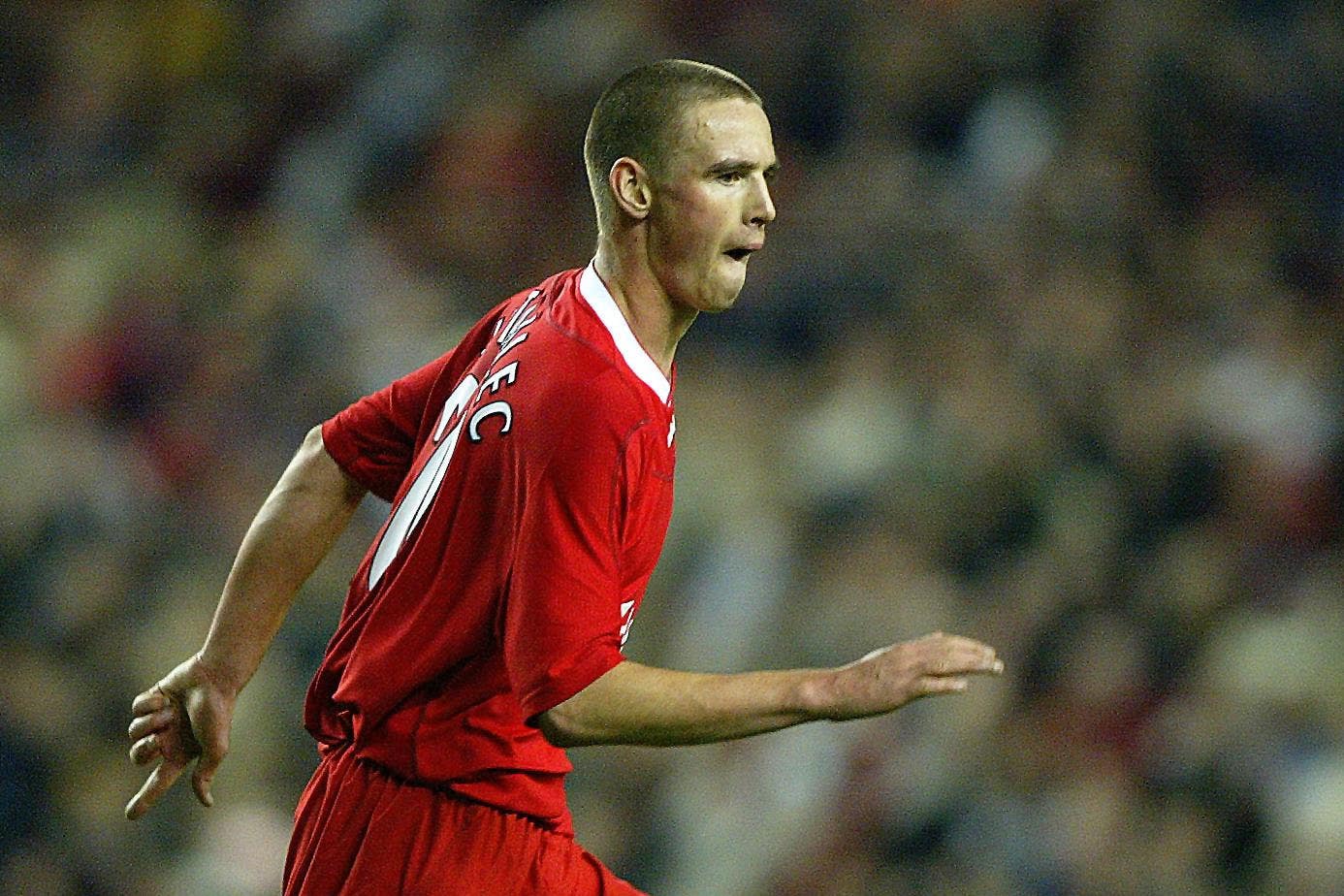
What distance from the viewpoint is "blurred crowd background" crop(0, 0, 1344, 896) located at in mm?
4699

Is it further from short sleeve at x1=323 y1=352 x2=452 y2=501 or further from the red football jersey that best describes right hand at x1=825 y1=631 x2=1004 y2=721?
short sleeve at x1=323 y1=352 x2=452 y2=501

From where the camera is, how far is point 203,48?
24.0 ft

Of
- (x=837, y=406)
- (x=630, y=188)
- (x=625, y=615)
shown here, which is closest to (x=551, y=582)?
(x=625, y=615)

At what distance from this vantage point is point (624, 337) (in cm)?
258

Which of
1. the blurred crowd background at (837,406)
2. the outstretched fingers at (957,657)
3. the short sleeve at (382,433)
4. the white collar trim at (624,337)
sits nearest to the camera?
the outstretched fingers at (957,657)

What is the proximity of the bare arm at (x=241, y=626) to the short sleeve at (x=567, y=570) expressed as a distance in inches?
28.3

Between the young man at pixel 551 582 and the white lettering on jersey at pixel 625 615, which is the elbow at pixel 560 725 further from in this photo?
the white lettering on jersey at pixel 625 615

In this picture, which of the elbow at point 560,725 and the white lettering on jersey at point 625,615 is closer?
the elbow at point 560,725

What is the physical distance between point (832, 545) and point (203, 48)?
3543 millimetres

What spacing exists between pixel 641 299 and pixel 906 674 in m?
0.65

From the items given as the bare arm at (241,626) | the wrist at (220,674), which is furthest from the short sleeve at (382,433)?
the wrist at (220,674)

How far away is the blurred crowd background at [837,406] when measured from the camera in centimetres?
470

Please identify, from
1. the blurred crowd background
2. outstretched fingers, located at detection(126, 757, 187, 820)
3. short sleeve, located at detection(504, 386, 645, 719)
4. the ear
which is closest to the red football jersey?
short sleeve, located at detection(504, 386, 645, 719)

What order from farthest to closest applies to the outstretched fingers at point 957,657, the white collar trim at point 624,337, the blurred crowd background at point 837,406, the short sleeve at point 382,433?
1. the blurred crowd background at point 837,406
2. the short sleeve at point 382,433
3. the white collar trim at point 624,337
4. the outstretched fingers at point 957,657
